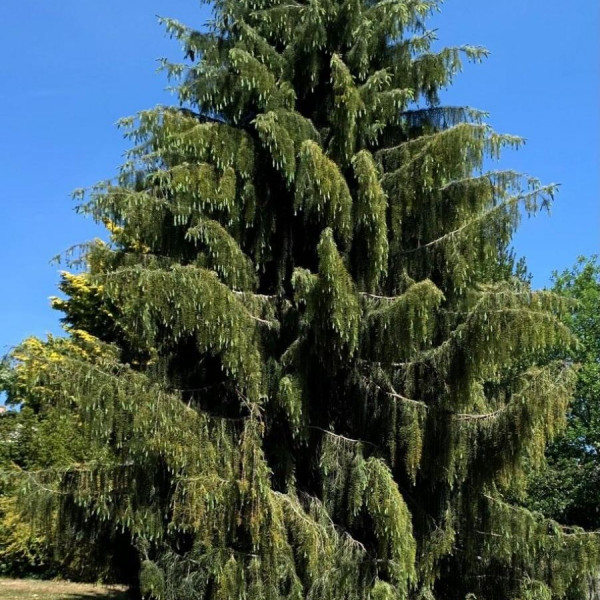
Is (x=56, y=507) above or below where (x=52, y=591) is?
above

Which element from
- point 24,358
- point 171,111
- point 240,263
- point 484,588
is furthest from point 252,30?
point 484,588

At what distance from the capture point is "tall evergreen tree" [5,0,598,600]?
5.89 metres

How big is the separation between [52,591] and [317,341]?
8.32 meters

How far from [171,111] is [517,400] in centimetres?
464

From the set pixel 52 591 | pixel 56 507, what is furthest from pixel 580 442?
pixel 56 507

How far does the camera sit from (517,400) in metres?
6.09

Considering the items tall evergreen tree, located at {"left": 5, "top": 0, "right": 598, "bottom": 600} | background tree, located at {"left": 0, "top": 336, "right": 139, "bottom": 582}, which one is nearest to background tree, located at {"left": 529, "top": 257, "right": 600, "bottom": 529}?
tall evergreen tree, located at {"left": 5, "top": 0, "right": 598, "bottom": 600}

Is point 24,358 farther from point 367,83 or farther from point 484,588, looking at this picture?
point 484,588

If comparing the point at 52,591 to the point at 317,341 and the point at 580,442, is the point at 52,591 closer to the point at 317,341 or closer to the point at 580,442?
the point at 317,341

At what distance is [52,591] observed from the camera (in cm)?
1198

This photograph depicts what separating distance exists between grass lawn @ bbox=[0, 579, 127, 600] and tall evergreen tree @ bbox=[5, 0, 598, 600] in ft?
15.5

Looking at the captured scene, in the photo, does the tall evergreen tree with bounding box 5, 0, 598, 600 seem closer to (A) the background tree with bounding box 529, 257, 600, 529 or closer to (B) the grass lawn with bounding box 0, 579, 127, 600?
(B) the grass lawn with bounding box 0, 579, 127, 600

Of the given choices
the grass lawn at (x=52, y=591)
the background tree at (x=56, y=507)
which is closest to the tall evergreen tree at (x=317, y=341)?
the background tree at (x=56, y=507)

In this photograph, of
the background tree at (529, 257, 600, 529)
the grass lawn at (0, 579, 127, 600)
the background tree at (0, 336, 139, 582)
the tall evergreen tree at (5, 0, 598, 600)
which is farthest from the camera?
the background tree at (529, 257, 600, 529)
